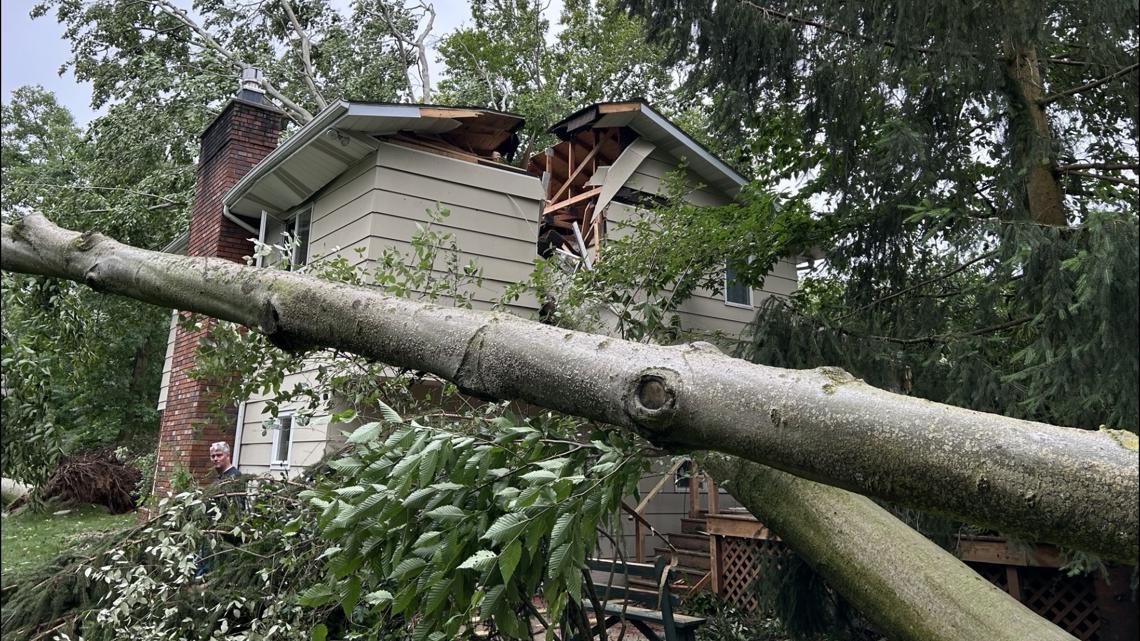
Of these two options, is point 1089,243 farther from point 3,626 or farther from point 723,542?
point 3,626

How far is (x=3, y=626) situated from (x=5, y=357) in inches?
80.4

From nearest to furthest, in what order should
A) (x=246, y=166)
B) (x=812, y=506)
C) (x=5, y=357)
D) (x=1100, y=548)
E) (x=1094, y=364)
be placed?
(x=1100, y=548) < (x=812, y=506) < (x=1094, y=364) < (x=5, y=357) < (x=246, y=166)

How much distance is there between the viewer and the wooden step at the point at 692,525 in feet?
31.7

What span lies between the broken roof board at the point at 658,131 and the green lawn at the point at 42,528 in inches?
292

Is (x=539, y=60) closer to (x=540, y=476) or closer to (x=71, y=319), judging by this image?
(x=71, y=319)

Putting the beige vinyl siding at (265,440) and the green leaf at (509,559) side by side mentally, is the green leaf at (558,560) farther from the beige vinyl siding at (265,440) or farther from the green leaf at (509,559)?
the beige vinyl siding at (265,440)

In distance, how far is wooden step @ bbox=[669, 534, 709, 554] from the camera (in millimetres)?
9406

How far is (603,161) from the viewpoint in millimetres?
10680

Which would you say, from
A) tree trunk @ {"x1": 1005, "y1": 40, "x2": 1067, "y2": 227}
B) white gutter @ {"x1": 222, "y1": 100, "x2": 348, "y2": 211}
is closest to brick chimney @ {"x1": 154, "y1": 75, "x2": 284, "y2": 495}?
white gutter @ {"x1": 222, "y1": 100, "x2": 348, "y2": 211}

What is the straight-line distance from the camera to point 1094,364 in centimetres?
300

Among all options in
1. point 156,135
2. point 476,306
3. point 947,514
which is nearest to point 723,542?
point 476,306

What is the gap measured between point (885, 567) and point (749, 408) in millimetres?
1324

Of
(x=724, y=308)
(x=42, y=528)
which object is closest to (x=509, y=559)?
(x=724, y=308)

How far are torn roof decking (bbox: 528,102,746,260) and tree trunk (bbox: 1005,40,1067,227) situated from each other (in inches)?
215
